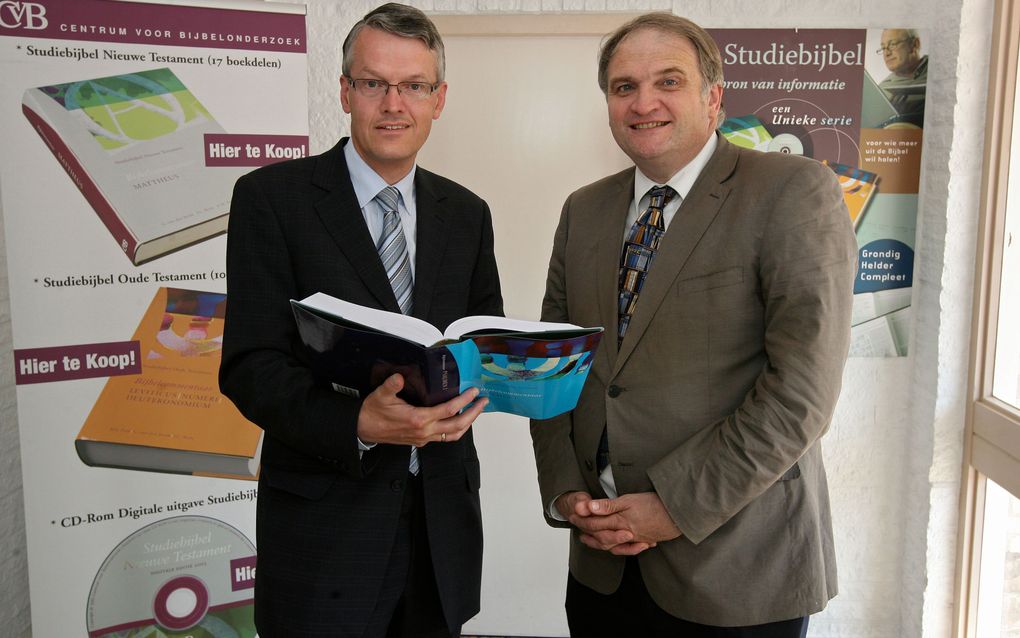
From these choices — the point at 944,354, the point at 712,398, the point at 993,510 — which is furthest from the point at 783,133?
the point at 712,398

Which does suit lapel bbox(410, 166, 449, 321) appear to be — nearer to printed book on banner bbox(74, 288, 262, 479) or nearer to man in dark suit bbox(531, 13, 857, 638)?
man in dark suit bbox(531, 13, 857, 638)

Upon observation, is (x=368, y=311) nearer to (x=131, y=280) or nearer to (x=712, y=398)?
(x=712, y=398)

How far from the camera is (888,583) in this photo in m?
2.98

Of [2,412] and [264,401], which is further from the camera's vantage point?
[2,412]

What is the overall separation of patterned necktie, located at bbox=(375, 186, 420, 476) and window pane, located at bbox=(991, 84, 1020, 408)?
2.02 meters

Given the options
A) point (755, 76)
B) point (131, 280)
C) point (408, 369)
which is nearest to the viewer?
point (408, 369)

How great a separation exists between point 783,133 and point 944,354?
0.97 meters

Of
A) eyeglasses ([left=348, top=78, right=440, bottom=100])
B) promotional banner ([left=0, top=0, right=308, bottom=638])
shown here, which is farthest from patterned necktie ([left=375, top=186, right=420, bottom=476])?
promotional banner ([left=0, top=0, right=308, bottom=638])

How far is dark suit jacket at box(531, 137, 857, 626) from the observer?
1400 mm

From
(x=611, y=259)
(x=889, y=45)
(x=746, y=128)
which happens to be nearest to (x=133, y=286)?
(x=611, y=259)

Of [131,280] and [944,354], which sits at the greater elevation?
[131,280]

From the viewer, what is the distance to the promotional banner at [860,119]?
9.05 ft

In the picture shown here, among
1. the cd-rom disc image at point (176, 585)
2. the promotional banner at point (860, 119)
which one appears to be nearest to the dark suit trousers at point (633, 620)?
the cd-rom disc image at point (176, 585)

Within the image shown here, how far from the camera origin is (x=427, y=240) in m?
1.55
